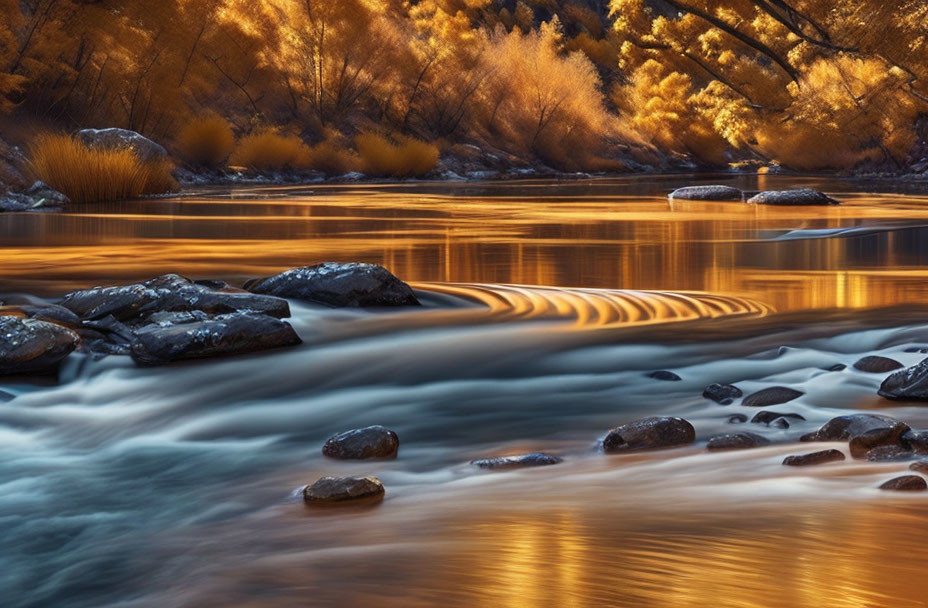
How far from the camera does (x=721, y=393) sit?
4.75 m

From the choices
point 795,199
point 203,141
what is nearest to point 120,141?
point 203,141

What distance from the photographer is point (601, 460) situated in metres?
3.94

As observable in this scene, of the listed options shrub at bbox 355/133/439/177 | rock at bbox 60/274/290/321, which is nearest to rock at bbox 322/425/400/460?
rock at bbox 60/274/290/321

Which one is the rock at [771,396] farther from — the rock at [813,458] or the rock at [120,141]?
the rock at [120,141]

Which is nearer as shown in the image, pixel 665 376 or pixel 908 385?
pixel 908 385

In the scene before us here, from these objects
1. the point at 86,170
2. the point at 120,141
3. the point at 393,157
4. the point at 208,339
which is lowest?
the point at 208,339

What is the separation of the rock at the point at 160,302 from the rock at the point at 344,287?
456 mm

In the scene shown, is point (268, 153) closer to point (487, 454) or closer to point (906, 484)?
point (487, 454)

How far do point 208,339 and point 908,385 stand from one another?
3.04 metres

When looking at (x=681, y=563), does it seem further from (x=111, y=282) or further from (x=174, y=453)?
(x=111, y=282)

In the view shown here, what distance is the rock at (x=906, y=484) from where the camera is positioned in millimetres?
3254

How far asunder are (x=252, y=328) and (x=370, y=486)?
8.32 ft

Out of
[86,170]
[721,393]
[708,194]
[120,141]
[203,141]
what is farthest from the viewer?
[203,141]

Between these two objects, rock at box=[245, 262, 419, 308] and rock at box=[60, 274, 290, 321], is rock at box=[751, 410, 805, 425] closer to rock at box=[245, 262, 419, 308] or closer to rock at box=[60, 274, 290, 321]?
rock at box=[60, 274, 290, 321]
